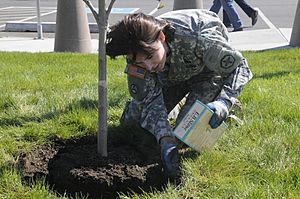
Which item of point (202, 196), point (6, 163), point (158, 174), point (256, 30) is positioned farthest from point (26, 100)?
point (256, 30)

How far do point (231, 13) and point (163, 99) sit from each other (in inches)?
210

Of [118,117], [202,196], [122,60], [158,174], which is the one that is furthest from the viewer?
[122,60]

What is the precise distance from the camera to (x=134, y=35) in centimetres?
250

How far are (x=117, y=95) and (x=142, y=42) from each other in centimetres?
162

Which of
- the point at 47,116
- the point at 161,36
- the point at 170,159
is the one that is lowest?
the point at 47,116

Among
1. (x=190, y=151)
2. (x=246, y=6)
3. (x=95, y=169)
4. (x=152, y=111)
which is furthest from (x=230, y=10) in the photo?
(x=95, y=169)

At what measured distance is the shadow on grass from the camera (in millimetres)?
3418

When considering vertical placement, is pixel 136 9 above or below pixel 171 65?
below

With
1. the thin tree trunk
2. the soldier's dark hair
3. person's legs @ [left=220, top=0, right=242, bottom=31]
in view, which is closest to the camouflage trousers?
the thin tree trunk

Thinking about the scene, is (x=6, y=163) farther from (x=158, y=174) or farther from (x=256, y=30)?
(x=256, y=30)

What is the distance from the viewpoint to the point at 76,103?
3.79 meters

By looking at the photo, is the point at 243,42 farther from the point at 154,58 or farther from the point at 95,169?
the point at 95,169

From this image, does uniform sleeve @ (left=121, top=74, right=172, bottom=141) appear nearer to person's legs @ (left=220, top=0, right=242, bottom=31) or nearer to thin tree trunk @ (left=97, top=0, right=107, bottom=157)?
thin tree trunk @ (left=97, top=0, right=107, bottom=157)

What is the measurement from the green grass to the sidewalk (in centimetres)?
176
